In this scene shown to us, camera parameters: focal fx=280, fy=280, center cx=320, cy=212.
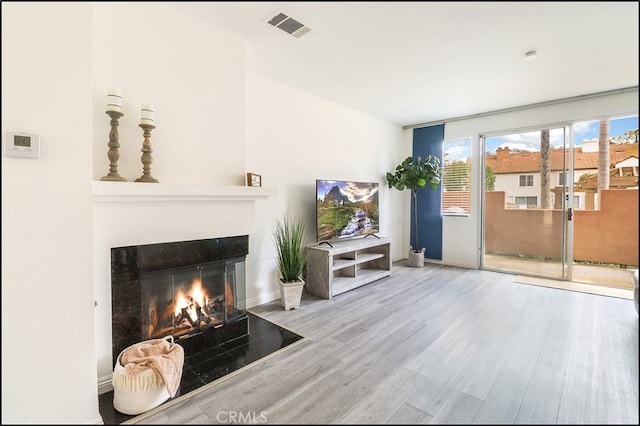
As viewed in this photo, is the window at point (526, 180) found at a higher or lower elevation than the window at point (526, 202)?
higher

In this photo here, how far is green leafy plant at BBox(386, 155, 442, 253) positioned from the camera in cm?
457

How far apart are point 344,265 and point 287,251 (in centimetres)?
83

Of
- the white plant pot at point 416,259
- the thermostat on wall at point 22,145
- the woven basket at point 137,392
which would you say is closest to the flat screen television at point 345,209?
the white plant pot at point 416,259

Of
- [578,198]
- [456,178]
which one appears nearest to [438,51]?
[578,198]

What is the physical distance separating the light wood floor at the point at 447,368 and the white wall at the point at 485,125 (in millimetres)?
608

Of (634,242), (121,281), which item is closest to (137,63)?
(121,281)

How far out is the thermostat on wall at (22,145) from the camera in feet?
3.23

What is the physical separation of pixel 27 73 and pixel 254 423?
1.48m

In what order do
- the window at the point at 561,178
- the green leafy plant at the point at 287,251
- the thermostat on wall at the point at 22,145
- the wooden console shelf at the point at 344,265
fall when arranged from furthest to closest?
the wooden console shelf at the point at 344,265 < the green leafy plant at the point at 287,251 < the window at the point at 561,178 < the thermostat on wall at the point at 22,145

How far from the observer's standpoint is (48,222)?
106 cm

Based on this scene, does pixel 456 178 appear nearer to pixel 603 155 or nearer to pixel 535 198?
pixel 535 198

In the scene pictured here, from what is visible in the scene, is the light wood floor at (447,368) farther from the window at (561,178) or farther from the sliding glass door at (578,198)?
the window at (561,178)

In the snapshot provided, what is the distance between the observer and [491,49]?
212cm

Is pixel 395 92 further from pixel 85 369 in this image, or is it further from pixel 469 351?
pixel 85 369
